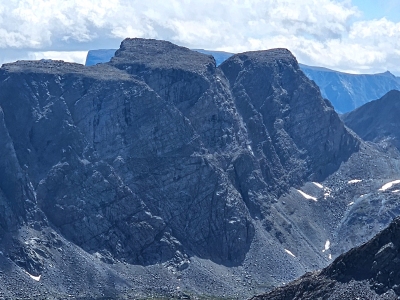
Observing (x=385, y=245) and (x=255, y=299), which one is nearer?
(x=385, y=245)

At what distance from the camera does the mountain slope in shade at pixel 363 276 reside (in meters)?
117

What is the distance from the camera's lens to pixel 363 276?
394ft

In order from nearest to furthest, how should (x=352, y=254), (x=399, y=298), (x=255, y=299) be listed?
(x=399, y=298) < (x=352, y=254) < (x=255, y=299)

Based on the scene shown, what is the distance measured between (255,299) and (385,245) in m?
20.2

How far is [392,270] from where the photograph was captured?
117000mm

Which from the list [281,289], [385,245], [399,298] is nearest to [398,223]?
[385,245]

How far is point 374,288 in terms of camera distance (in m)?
118

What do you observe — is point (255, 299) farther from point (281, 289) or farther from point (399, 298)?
point (399, 298)

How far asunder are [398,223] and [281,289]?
18394 millimetres

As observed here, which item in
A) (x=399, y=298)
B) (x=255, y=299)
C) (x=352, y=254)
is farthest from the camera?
(x=255, y=299)

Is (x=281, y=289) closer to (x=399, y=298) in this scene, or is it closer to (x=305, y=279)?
(x=305, y=279)

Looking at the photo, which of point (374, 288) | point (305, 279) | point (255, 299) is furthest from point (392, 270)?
point (255, 299)

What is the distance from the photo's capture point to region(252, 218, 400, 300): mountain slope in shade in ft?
384

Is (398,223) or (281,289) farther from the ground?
(398,223)
